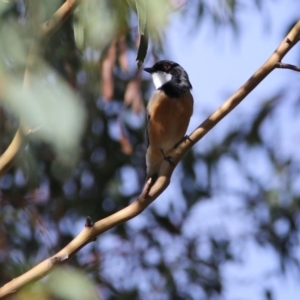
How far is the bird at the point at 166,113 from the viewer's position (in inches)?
157

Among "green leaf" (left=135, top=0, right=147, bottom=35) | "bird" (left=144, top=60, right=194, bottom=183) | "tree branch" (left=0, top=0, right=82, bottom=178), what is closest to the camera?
"green leaf" (left=135, top=0, right=147, bottom=35)

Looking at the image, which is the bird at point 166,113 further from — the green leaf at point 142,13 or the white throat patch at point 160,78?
the green leaf at point 142,13

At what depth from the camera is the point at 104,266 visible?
18.0 feet

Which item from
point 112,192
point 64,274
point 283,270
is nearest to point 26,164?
point 64,274

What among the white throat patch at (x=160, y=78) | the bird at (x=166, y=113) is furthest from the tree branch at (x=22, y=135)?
the white throat patch at (x=160, y=78)

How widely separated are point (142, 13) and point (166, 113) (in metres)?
1.92

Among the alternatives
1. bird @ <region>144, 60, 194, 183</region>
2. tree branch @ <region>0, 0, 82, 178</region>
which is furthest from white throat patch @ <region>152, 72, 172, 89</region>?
tree branch @ <region>0, 0, 82, 178</region>

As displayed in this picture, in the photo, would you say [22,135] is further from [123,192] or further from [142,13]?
[123,192]

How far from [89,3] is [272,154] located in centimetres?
423

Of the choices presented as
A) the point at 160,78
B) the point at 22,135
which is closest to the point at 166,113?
the point at 160,78

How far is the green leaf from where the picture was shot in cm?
204

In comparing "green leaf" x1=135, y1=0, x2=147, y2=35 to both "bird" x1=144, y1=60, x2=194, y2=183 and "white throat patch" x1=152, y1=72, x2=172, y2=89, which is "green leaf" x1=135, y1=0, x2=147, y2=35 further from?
"white throat patch" x1=152, y1=72, x2=172, y2=89

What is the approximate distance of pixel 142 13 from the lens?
2.09 m

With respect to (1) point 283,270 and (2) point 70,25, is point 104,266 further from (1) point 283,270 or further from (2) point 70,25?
(2) point 70,25
